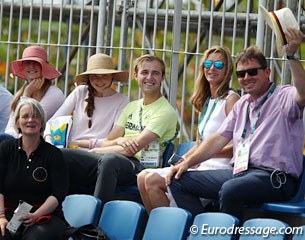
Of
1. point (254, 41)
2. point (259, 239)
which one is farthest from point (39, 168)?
point (254, 41)

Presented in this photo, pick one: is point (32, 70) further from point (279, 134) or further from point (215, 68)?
point (279, 134)

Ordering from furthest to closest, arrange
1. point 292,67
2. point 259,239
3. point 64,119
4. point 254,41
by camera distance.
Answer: point 254,41 → point 64,119 → point 292,67 → point 259,239

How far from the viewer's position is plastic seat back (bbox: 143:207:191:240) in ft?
19.2

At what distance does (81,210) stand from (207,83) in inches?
60.0

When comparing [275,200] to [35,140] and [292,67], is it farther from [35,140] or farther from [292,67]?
[35,140]

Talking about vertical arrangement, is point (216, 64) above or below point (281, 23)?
below

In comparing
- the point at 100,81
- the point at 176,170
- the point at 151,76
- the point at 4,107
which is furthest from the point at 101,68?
the point at 176,170

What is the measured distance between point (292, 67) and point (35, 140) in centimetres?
184

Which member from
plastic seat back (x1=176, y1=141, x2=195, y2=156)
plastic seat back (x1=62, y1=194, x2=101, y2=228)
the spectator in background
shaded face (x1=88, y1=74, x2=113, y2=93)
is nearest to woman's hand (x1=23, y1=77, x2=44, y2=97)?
the spectator in background

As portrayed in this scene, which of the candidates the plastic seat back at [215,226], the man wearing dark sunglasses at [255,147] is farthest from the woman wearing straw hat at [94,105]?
the plastic seat back at [215,226]

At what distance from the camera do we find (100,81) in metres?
8.27

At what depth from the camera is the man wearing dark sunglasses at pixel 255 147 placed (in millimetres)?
6477

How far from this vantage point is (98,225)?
651 centimetres

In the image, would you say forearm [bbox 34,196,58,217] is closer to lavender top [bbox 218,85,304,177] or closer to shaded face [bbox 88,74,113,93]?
lavender top [bbox 218,85,304,177]
